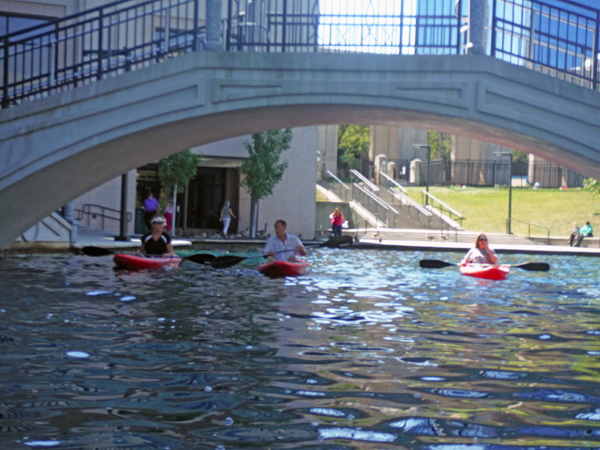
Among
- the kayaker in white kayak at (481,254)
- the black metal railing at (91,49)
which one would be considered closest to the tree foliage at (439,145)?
the kayaker in white kayak at (481,254)

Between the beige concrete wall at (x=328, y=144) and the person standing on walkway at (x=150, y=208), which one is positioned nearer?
the person standing on walkway at (x=150, y=208)

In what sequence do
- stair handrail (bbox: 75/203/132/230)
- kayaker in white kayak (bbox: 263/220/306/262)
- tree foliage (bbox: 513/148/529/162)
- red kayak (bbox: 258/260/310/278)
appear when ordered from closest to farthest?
red kayak (bbox: 258/260/310/278)
kayaker in white kayak (bbox: 263/220/306/262)
stair handrail (bbox: 75/203/132/230)
tree foliage (bbox: 513/148/529/162)

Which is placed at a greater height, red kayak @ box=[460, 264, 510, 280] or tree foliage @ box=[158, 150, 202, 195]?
tree foliage @ box=[158, 150, 202, 195]

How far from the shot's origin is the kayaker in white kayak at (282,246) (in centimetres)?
1611

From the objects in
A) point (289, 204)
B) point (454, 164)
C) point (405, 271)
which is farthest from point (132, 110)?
point (454, 164)

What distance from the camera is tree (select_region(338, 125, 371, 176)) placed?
6712 centimetres

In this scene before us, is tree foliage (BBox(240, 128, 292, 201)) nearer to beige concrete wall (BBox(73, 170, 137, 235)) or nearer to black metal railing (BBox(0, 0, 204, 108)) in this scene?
beige concrete wall (BBox(73, 170, 137, 235))

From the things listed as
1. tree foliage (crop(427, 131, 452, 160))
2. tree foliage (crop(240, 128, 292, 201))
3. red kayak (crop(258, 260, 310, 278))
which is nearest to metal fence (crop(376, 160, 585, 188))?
tree foliage (crop(427, 131, 452, 160))

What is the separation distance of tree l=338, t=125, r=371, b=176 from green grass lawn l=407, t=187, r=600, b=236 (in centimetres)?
1831

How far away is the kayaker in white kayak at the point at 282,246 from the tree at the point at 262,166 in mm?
14787

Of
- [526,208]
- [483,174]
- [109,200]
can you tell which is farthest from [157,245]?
[483,174]

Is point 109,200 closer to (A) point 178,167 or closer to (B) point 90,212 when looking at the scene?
(B) point 90,212

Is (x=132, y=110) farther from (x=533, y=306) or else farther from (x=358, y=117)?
(x=533, y=306)

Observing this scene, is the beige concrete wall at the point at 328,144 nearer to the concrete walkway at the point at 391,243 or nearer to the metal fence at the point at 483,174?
the metal fence at the point at 483,174
